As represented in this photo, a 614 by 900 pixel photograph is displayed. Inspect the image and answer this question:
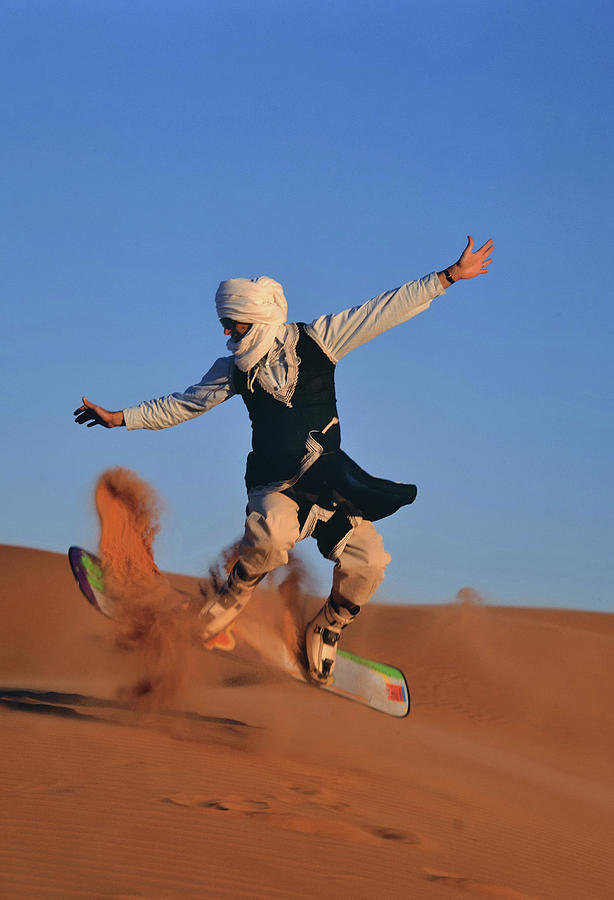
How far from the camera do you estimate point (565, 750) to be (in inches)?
590

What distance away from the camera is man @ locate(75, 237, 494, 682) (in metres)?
6.79

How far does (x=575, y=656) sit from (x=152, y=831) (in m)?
17.5

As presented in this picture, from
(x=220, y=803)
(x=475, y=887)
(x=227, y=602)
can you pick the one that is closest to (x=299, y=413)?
(x=227, y=602)

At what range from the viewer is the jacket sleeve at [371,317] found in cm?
673

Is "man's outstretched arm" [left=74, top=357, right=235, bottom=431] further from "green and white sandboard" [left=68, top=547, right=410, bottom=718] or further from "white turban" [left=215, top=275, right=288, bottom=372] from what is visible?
"green and white sandboard" [left=68, top=547, right=410, bottom=718]

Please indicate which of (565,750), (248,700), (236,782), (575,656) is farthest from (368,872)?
(575,656)

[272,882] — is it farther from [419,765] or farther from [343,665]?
[419,765]

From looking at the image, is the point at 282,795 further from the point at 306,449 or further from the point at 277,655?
the point at 306,449

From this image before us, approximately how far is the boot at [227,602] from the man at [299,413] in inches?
3.2

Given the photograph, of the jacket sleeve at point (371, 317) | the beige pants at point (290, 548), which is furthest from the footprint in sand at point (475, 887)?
the jacket sleeve at point (371, 317)

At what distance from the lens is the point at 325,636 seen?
310 inches

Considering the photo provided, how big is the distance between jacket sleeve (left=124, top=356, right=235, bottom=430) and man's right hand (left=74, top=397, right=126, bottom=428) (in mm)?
66

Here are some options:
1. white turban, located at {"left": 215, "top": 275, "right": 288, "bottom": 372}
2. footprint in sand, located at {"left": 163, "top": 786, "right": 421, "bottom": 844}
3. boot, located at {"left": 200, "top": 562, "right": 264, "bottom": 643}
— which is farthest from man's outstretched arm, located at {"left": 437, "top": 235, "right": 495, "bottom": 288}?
footprint in sand, located at {"left": 163, "top": 786, "right": 421, "bottom": 844}

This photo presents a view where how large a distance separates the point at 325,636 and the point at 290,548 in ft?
4.19
